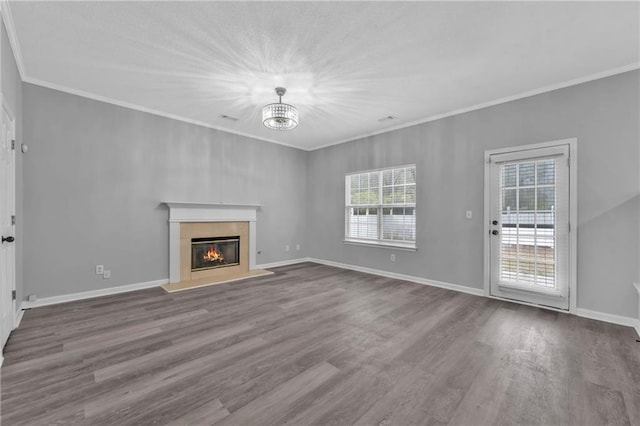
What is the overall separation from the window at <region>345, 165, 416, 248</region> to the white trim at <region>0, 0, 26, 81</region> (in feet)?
15.9

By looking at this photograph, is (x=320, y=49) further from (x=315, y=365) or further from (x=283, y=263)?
(x=283, y=263)

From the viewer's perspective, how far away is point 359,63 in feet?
9.61

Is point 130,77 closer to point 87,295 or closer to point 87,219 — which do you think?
point 87,219

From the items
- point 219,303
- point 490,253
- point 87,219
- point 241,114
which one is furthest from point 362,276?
point 87,219

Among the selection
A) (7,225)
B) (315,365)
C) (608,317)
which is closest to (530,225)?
(608,317)

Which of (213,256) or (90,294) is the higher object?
(213,256)

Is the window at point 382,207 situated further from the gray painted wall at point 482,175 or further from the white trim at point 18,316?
the white trim at point 18,316

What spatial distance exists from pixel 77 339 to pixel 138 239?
6.38 feet

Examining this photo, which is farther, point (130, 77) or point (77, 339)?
point (130, 77)

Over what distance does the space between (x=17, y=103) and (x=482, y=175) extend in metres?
5.74

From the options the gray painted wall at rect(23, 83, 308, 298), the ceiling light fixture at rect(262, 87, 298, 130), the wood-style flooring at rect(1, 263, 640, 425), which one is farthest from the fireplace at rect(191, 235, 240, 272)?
the ceiling light fixture at rect(262, 87, 298, 130)

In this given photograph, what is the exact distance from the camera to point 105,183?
3.97 meters

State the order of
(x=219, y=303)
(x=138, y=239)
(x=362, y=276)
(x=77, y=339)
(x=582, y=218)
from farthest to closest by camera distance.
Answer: (x=362, y=276)
(x=138, y=239)
(x=219, y=303)
(x=582, y=218)
(x=77, y=339)

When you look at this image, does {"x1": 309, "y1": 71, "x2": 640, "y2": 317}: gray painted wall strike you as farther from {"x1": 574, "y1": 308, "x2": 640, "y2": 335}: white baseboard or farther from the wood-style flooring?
the wood-style flooring
